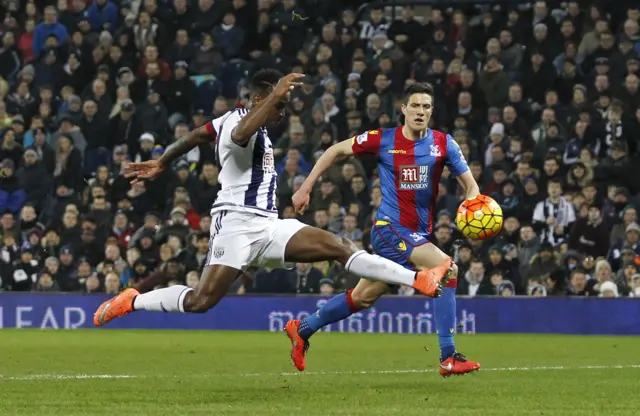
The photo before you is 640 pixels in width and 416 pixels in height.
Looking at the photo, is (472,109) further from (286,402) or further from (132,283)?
(286,402)

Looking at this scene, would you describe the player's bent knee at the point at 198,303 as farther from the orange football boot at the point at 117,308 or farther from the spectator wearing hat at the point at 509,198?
the spectator wearing hat at the point at 509,198

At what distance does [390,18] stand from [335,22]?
1338 mm

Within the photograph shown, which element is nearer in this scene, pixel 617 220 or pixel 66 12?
pixel 617 220

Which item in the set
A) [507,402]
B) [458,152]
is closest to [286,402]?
[507,402]

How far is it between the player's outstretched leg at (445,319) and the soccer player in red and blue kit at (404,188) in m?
0.01

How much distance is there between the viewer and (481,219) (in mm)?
10695

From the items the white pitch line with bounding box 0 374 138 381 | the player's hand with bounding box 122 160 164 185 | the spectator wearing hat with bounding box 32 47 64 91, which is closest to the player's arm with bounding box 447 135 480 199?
the player's hand with bounding box 122 160 164 185

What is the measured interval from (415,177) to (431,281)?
171 cm

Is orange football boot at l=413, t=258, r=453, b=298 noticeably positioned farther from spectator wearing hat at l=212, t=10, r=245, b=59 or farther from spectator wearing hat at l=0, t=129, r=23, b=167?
spectator wearing hat at l=212, t=10, r=245, b=59

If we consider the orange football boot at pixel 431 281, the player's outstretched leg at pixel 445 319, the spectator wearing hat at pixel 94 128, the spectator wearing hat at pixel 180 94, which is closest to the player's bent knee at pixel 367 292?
the player's outstretched leg at pixel 445 319

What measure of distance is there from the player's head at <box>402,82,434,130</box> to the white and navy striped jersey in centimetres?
132

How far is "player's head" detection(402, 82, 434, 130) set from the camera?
1061cm

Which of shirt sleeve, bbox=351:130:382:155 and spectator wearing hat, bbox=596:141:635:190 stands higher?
spectator wearing hat, bbox=596:141:635:190

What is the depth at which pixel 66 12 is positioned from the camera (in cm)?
2345
